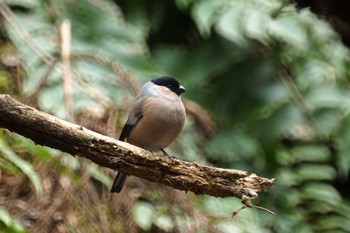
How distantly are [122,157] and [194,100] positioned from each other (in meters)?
2.48

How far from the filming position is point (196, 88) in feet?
16.5

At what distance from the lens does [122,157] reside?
249 centimetres

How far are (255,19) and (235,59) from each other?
0.74 m

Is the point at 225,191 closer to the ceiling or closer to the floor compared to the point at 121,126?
closer to the ceiling

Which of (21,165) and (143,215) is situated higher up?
(21,165)

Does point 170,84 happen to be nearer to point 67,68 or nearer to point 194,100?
point 67,68

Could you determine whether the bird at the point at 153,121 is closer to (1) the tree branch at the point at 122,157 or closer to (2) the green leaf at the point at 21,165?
(2) the green leaf at the point at 21,165

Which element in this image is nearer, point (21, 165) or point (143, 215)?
point (21, 165)

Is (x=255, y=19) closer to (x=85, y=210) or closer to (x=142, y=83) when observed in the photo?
(x=142, y=83)

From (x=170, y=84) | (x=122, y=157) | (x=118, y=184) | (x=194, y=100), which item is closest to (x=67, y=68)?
(x=170, y=84)

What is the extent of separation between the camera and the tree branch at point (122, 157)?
7.85ft

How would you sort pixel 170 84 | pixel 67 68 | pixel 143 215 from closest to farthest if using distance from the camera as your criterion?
1. pixel 143 215
2. pixel 170 84
3. pixel 67 68

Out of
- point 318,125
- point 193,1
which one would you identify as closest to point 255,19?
point 193,1

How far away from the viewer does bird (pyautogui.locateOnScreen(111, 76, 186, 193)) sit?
142 inches
